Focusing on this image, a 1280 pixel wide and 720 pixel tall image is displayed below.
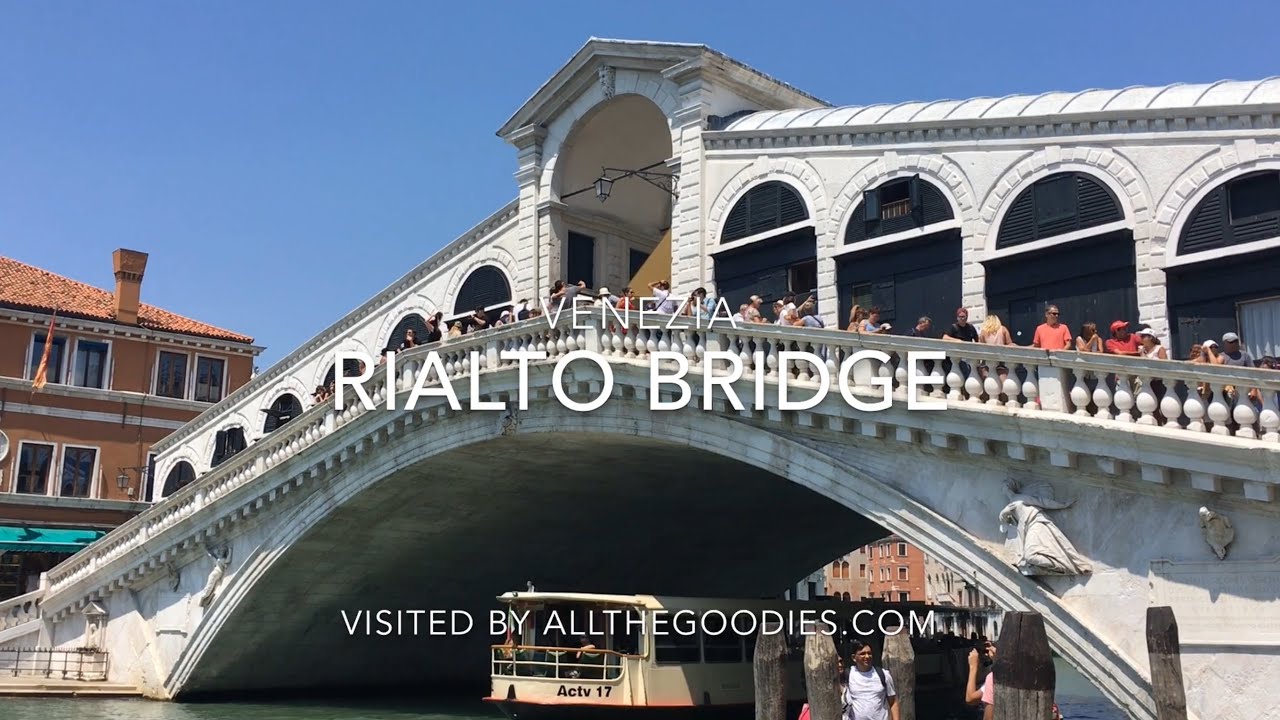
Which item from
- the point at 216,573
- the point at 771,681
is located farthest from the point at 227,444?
the point at 771,681

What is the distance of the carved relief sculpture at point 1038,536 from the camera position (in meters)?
12.8

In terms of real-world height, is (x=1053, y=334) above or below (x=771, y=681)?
above

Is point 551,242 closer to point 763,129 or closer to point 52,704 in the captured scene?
point 763,129

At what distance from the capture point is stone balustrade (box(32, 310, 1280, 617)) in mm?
11680

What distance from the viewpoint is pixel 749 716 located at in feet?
71.6

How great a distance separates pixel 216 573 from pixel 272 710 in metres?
2.92

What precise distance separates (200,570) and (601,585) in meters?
9.24

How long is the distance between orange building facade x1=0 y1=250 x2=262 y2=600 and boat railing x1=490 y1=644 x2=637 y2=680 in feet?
52.0

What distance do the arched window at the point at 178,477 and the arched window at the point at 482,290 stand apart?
10.6 m

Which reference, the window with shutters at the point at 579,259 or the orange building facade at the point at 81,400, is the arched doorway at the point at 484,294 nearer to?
the window with shutters at the point at 579,259

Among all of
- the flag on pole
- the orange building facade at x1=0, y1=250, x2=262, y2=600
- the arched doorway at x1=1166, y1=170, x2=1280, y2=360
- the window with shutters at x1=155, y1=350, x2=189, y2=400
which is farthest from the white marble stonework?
the flag on pole

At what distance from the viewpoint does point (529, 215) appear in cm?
2380

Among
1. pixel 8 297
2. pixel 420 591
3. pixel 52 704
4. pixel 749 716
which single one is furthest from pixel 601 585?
pixel 8 297

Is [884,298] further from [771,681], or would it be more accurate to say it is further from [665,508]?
[665,508]
